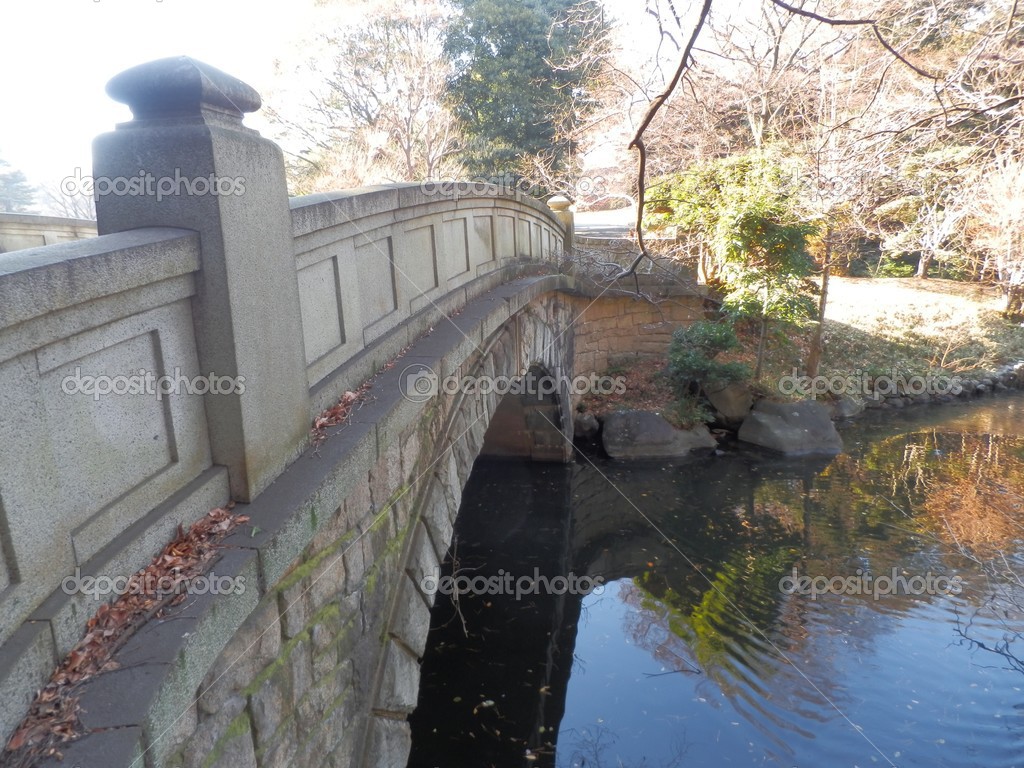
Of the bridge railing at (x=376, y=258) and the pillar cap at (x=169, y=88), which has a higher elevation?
the pillar cap at (x=169, y=88)

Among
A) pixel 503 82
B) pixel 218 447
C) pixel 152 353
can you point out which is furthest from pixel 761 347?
pixel 152 353

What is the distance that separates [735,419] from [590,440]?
8.44ft

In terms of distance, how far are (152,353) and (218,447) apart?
1.27 feet

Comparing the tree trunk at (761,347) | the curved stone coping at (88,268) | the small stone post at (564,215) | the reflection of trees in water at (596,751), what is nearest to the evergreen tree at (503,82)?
the small stone post at (564,215)

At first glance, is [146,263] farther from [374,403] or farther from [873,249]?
[873,249]

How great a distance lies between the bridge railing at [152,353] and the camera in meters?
1.45

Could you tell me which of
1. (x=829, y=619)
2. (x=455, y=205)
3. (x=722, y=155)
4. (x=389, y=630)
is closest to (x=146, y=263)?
(x=389, y=630)

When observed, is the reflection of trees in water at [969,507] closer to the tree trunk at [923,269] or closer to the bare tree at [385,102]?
the tree trunk at [923,269]

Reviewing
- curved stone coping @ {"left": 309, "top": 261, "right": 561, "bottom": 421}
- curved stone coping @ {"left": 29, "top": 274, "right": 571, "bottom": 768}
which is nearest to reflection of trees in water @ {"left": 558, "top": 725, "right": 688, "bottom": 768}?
curved stone coping @ {"left": 309, "top": 261, "right": 561, "bottom": 421}

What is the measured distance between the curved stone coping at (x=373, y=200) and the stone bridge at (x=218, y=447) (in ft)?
0.07

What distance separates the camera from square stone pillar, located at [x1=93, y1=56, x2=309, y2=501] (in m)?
1.95

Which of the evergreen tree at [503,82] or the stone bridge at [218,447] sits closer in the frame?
the stone bridge at [218,447]

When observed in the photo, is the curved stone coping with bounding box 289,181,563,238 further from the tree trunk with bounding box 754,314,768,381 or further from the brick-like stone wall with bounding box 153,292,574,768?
the tree trunk with bounding box 754,314,768,381

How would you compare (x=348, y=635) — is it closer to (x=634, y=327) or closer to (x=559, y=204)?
(x=559, y=204)
